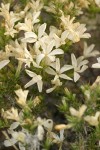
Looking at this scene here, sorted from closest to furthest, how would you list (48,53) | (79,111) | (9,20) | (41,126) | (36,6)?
(79,111)
(41,126)
(48,53)
(9,20)
(36,6)

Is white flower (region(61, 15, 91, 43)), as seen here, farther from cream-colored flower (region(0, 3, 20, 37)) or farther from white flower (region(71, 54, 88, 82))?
cream-colored flower (region(0, 3, 20, 37))

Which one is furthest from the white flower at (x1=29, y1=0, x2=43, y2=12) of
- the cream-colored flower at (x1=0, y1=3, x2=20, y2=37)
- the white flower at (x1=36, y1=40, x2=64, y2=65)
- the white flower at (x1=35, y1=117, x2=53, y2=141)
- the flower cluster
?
the white flower at (x1=35, y1=117, x2=53, y2=141)

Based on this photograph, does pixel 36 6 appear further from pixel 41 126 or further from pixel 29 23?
pixel 41 126

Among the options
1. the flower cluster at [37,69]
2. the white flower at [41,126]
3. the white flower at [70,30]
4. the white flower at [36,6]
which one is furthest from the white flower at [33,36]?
the white flower at [41,126]

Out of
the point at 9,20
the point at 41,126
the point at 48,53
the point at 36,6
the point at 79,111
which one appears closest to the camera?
the point at 79,111

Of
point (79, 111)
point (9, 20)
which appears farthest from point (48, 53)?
point (79, 111)

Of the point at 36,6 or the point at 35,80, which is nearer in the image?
the point at 35,80

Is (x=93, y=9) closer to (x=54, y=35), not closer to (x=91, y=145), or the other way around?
(x=54, y=35)

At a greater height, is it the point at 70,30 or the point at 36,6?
the point at 36,6

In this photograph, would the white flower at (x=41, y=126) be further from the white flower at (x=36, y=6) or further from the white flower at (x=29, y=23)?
the white flower at (x=36, y=6)
